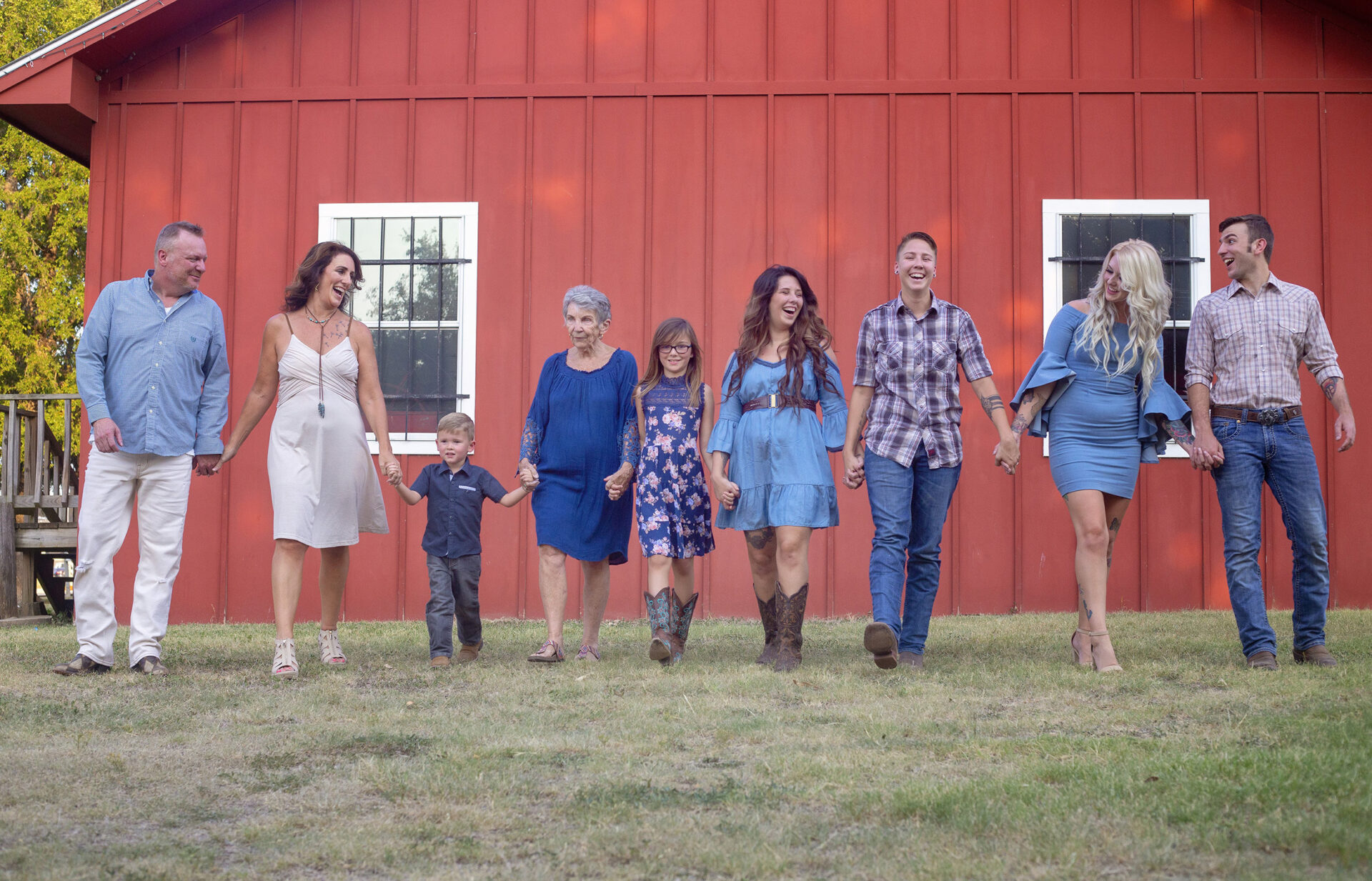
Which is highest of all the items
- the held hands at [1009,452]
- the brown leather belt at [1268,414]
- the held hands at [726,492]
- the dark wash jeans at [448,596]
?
the brown leather belt at [1268,414]

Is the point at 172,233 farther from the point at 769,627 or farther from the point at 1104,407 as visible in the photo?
the point at 1104,407

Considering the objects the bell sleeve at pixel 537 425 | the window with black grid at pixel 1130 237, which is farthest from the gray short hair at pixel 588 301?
the window with black grid at pixel 1130 237

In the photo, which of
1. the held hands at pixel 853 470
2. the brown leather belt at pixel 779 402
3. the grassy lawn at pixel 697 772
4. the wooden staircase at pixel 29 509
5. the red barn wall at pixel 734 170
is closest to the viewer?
the grassy lawn at pixel 697 772

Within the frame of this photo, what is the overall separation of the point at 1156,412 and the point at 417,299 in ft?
17.5

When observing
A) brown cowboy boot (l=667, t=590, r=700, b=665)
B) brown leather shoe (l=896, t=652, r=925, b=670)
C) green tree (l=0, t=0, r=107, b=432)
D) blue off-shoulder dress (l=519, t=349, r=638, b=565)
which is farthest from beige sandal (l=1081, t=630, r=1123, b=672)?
green tree (l=0, t=0, r=107, b=432)

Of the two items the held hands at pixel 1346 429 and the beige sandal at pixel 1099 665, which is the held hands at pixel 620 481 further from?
the held hands at pixel 1346 429

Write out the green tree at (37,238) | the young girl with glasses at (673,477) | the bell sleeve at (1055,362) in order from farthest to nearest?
the green tree at (37,238), the young girl with glasses at (673,477), the bell sleeve at (1055,362)

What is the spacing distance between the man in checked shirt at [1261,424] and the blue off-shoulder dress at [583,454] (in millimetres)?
2557

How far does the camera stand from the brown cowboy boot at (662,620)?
537cm

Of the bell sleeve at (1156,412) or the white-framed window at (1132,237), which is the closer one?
the bell sleeve at (1156,412)

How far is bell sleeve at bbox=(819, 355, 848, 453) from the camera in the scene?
543 cm

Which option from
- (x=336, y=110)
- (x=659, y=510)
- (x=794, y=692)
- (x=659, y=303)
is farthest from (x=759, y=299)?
(x=336, y=110)

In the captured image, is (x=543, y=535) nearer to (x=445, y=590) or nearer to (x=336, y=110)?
(x=445, y=590)

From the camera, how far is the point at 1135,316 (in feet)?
16.5
